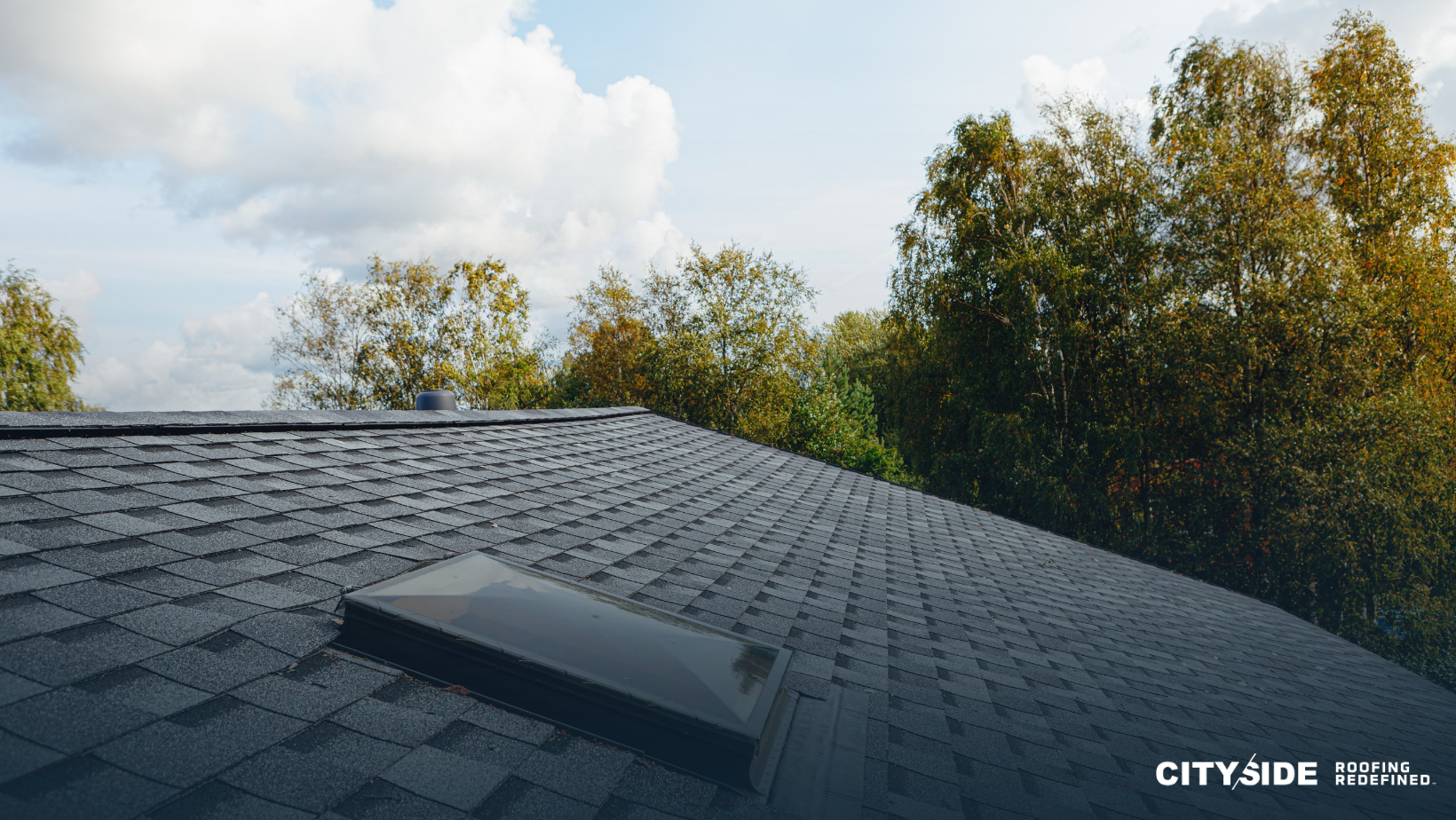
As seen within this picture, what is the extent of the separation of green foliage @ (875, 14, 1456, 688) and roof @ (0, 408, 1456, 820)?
8.72m

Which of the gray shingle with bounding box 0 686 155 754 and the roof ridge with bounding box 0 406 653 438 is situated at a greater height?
the roof ridge with bounding box 0 406 653 438

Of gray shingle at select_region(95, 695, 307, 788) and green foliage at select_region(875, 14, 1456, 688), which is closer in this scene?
gray shingle at select_region(95, 695, 307, 788)

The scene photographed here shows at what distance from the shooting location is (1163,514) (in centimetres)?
1528

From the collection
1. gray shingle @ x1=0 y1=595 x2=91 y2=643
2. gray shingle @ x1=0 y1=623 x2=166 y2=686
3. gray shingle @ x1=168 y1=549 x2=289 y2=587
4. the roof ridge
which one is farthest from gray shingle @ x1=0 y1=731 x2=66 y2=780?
the roof ridge

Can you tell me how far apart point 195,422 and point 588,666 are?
3.21 meters

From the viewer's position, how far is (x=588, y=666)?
6.28 ft

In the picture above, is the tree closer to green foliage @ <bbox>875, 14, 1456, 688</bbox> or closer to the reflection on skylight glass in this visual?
green foliage @ <bbox>875, 14, 1456, 688</bbox>

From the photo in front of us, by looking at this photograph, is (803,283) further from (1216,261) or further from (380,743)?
(380,743)

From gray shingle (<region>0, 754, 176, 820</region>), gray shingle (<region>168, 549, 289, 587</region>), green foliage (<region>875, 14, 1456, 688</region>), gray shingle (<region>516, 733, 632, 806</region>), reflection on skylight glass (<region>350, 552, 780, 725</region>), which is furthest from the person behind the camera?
green foliage (<region>875, 14, 1456, 688</region>)

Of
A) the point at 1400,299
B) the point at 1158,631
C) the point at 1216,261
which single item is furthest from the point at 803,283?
the point at 1158,631

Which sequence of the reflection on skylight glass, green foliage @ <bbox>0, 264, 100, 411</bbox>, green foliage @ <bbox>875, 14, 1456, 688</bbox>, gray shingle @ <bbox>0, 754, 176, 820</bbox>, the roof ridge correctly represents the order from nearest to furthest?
gray shingle @ <bbox>0, 754, 176, 820</bbox> → the reflection on skylight glass → the roof ridge → green foliage @ <bbox>875, 14, 1456, 688</bbox> → green foliage @ <bbox>0, 264, 100, 411</bbox>

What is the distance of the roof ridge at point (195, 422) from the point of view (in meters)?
3.03

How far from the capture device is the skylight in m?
1.80

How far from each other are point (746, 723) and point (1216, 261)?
1672 centimetres
